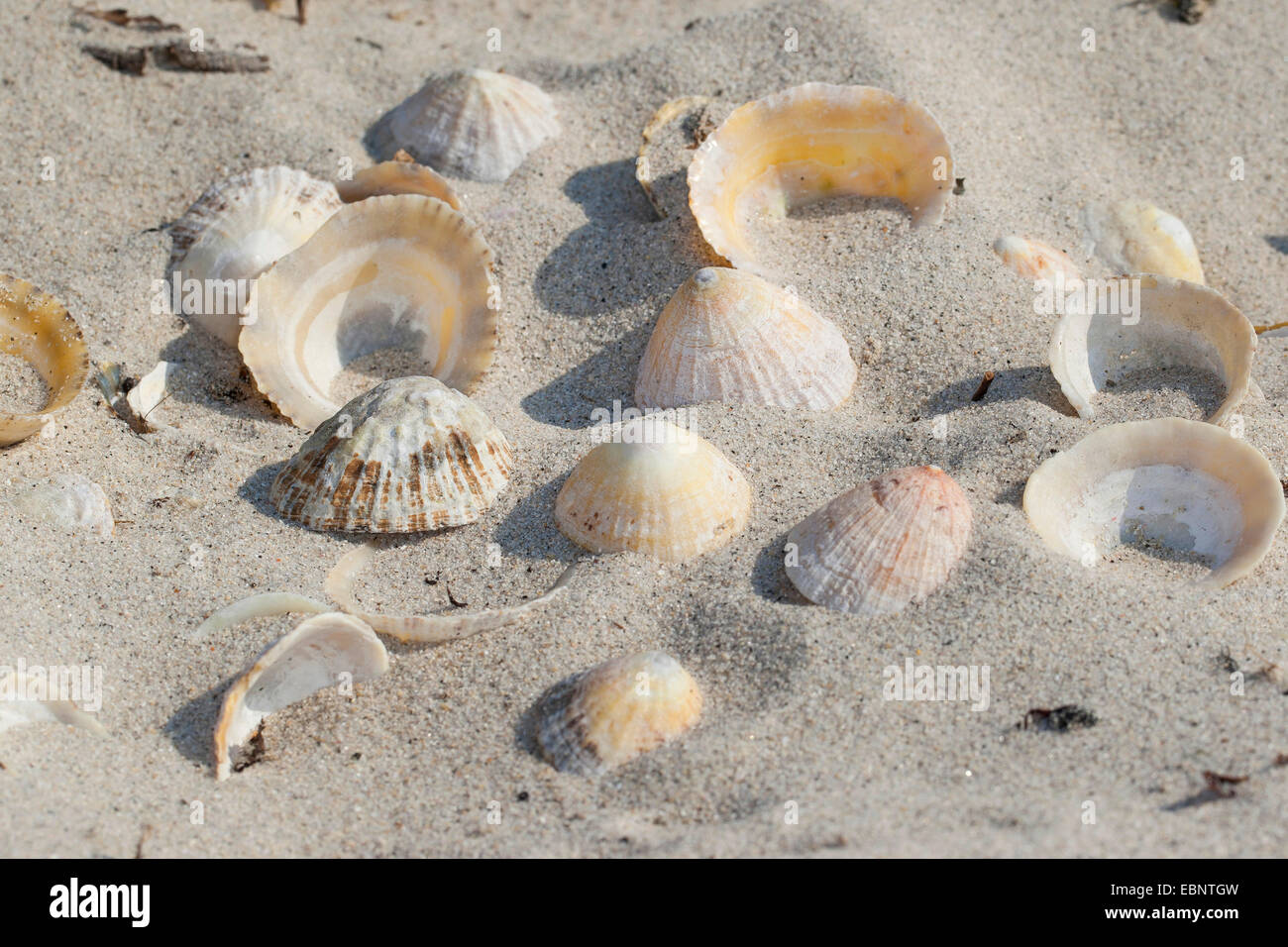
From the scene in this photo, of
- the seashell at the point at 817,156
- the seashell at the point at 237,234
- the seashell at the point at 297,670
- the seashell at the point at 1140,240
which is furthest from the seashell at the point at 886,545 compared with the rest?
the seashell at the point at 237,234

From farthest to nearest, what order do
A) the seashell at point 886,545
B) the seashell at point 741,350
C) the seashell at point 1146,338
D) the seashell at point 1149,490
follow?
1. the seashell at point 741,350
2. the seashell at point 1146,338
3. the seashell at point 1149,490
4. the seashell at point 886,545

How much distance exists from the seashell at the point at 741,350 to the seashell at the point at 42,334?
2.24 m

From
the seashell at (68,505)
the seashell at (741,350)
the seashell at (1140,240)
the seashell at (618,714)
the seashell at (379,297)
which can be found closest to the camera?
the seashell at (618,714)

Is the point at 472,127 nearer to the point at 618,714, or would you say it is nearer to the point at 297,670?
the point at 297,670

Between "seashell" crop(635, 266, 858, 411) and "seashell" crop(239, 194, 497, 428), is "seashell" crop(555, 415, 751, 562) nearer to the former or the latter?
"seashell" crop(635, 266, 858, 411)

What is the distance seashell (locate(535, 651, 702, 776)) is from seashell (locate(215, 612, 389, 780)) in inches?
23.3

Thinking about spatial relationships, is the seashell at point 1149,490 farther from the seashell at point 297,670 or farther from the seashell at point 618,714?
the seashell at point 297,670

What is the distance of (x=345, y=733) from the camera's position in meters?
3.33

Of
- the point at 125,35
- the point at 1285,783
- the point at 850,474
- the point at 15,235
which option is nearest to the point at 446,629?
the point at 850,474

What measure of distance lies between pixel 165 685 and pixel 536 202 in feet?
9.14

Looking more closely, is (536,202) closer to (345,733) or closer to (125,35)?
(125,35)

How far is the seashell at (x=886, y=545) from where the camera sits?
3.48 meters

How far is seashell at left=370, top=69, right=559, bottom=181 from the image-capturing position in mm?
5453
